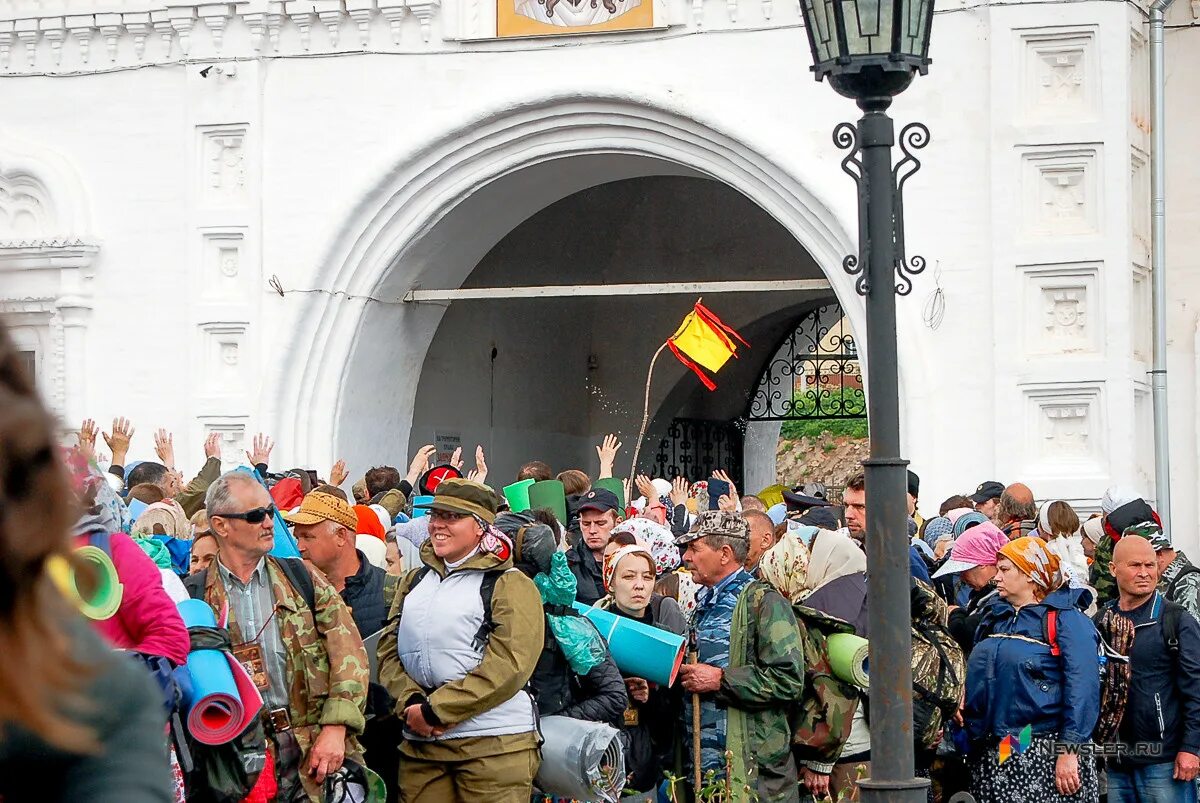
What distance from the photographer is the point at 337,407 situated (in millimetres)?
12867

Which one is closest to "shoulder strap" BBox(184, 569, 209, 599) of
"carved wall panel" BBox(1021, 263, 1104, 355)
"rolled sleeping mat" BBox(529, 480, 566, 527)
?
"rolled sleeping mat" BBox(529, 480, 566, 527)

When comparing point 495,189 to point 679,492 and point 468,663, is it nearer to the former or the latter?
point 679,492

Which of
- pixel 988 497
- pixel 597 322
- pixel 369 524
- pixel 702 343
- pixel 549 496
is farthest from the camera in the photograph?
pixel 597 322

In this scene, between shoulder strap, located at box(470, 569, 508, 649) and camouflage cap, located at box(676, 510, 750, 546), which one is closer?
shoulder strap, located at box(470, 569, 508, 649)

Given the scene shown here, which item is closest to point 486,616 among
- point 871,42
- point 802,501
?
point 871,42

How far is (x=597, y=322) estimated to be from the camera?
18312 millimetres

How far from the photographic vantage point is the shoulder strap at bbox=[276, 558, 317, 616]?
541cm

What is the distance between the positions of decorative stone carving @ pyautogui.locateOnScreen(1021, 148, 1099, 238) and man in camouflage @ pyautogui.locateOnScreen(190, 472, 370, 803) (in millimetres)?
7269

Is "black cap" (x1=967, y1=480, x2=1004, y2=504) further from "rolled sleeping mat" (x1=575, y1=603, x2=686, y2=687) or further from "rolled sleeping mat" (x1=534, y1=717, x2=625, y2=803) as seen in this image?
"rolled sleeping mat" (x1=534, y1=717, x2=625, y2=803)

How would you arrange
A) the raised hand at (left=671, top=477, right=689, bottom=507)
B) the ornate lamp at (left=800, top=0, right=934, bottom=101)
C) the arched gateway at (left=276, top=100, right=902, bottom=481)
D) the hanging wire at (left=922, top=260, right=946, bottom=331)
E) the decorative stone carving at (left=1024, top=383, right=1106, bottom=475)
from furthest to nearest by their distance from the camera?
the arched gateway at (left=276, top=100, right=902, bottom=481) → the hanging wire at (left=922, top=260, right=946, bottom=331) → the decorative stone carving at (left=1024, top=383, right=1106, bottom=475) → the raised hand at (left=671, top=477, right=689, bottom=507) → the ornate lamp at (left=800, top=0, right=934, bottom=101)

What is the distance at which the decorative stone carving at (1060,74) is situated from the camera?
1146 cm

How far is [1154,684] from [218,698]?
10.9 feet

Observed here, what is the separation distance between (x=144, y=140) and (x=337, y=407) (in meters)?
2.36

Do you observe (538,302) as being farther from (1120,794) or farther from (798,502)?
(1120,794)
